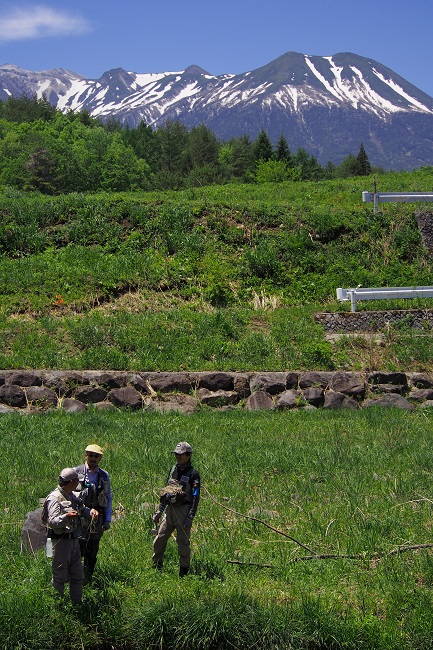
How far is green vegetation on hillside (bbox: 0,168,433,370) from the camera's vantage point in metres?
15.7

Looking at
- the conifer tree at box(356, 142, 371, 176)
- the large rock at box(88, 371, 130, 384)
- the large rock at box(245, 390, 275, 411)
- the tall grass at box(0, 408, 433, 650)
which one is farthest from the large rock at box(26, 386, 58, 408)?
the conifer tree at box(356, 142, 371, 176)

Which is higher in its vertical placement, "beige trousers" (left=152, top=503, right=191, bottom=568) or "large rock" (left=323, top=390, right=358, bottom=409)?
"beige trousers" (left=152, top=503, right=191, bottom=568)

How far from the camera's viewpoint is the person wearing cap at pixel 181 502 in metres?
7.07

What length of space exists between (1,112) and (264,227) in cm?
9538

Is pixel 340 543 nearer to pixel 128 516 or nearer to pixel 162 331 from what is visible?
pixel 128 516

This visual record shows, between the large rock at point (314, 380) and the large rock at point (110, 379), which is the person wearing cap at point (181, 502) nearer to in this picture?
the large rock at point (110, 379)

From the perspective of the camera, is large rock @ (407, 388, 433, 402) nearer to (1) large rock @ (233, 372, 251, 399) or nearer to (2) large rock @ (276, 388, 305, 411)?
(2) large rock @ (276, 388, 305, 411)

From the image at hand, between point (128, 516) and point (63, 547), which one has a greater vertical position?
point (63, 547)

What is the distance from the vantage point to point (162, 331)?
53.0 ft

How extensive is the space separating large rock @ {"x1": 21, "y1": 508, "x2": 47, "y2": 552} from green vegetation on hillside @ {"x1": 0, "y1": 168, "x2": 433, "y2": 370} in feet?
24.6

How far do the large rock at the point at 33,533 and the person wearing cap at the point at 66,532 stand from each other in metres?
1.00

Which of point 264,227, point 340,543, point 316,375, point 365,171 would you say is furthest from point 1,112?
point 340,543

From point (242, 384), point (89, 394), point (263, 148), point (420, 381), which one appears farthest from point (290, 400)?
point (263, 148)

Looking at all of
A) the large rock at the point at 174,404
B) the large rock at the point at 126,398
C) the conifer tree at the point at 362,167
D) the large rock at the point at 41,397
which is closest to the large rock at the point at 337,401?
the large rock at the point at 174,404
